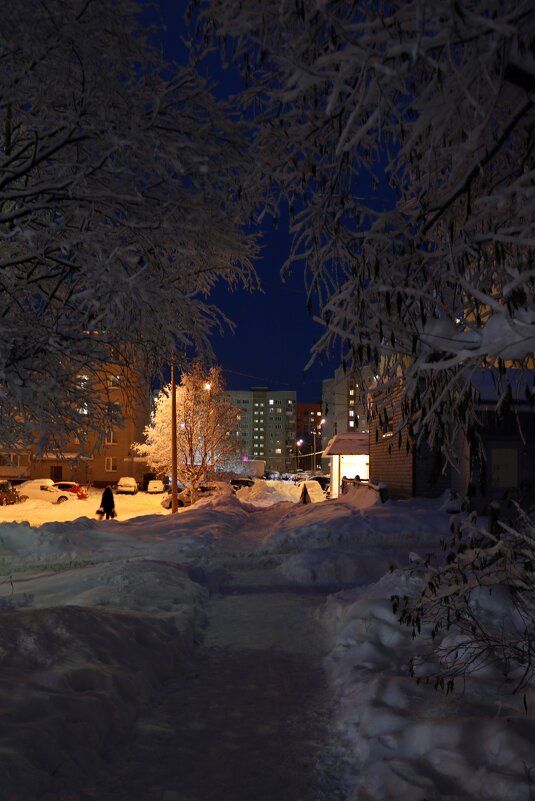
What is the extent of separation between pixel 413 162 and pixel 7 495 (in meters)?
36.3

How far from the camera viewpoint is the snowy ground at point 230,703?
3811 millimetres

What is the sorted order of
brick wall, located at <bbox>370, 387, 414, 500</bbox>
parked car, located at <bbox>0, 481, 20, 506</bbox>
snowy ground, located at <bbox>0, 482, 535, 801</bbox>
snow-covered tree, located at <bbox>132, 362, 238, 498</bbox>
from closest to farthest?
snowy ground, located at <bbox>0, 482, 535, 801</bbox> → brick wall, located at <bbox>370, 387, 414, 500</bbox> → snow-covered tree, located at <bbox>132, 362, 238, 498</bbox> → parked car, located at <bbox>0, 481, 20, 506</bbox>

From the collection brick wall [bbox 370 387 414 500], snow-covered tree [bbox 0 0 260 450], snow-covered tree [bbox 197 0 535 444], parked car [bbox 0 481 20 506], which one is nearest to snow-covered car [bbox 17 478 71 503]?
parked car [bbox 0 481 20 506]

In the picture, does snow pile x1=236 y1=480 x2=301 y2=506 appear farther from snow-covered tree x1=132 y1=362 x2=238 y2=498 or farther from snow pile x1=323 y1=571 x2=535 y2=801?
snow pile x1=323 y1=571 x2=535 y2=801

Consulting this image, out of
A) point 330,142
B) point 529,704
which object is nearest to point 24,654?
point 529,704

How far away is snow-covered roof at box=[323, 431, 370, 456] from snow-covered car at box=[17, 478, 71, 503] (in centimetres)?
1857

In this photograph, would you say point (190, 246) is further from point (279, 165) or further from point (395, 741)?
point (395, 741)

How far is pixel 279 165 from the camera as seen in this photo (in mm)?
4496

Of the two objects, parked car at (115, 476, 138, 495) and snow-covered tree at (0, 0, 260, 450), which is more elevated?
snow-covered tree at (0, 0, 260, 450)

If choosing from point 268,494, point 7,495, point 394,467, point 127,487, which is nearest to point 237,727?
point 394,467

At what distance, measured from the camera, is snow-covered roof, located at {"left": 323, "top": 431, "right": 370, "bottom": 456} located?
30578 millimetres

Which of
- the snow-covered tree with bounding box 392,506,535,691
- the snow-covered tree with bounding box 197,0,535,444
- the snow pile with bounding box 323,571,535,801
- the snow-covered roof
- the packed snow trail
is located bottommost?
the packed snow trail

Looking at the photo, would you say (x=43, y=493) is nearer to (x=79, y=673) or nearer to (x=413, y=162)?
(x=79, y=673)

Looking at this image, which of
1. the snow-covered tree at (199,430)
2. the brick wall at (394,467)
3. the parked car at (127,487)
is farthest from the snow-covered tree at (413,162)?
the parked car at (127,487)
